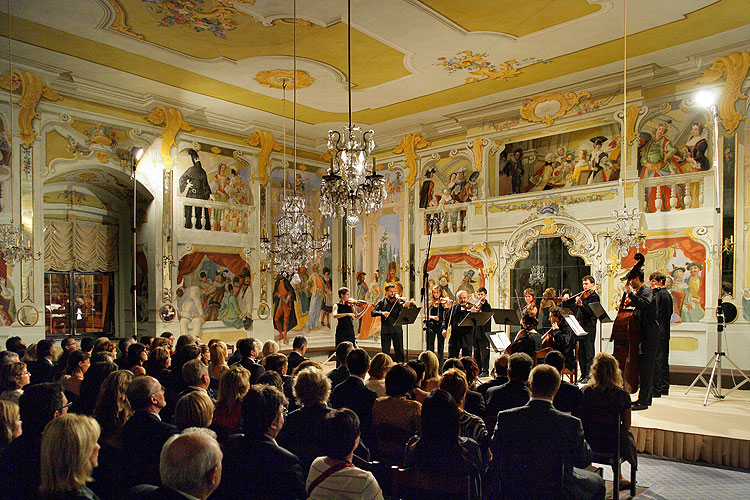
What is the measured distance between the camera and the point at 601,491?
148 inches

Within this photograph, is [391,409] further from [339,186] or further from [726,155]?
[726,155]

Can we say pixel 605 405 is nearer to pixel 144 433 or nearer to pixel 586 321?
pixel 144 433

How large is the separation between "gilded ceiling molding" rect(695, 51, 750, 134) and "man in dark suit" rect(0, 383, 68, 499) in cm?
1008

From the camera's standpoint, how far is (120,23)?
8.09 meters

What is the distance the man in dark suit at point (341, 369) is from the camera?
5.09m

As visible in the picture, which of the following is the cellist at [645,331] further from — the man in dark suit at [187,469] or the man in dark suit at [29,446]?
the man in dark suit at [29,446]

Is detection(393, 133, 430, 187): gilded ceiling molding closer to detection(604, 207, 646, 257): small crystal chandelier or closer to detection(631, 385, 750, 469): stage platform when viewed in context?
detection(604, 207, 646, 257): small crystal chandelier

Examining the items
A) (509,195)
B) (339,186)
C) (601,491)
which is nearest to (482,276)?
(509,195)

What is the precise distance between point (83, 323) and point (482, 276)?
904cm

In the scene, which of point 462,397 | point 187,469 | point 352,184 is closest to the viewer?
point 187,469

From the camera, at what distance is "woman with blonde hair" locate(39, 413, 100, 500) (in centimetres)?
208

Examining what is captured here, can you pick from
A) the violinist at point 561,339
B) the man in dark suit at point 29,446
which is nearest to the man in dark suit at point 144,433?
the man in dark suit at point 29,446

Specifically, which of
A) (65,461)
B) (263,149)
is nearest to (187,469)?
(65,461)

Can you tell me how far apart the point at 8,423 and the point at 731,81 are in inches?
417
